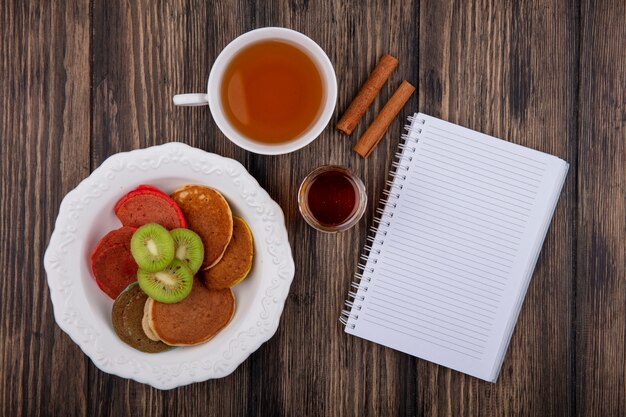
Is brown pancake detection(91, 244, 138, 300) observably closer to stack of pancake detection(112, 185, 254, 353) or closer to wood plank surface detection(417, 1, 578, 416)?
stack of pancake detection(112, 185, 254, 353)

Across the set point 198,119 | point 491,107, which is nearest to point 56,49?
point 198,119

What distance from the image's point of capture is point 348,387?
1024mm

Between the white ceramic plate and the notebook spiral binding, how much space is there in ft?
0.52

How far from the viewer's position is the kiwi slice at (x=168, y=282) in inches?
35.0

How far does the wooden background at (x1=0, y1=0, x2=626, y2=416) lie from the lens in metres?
1.01

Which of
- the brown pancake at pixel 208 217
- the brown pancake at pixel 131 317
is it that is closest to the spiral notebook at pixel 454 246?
the brown pancake at pixel 208 217

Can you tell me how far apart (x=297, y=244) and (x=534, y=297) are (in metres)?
0.51

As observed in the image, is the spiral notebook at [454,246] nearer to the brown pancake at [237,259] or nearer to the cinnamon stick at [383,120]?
the cinnamon stick at [383,120]

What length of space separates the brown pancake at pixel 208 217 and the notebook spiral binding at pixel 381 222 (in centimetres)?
29

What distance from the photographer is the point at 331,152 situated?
101 centimetres

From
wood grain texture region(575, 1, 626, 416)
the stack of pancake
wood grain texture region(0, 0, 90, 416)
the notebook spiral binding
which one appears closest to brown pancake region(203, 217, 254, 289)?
the stack of pancake

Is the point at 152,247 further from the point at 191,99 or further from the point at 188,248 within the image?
the point at 191,99

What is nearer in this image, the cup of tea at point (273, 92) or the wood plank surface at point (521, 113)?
the cup of tea at point (273, 92)

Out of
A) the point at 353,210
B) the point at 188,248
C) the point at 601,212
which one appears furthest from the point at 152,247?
the point at 601,212
